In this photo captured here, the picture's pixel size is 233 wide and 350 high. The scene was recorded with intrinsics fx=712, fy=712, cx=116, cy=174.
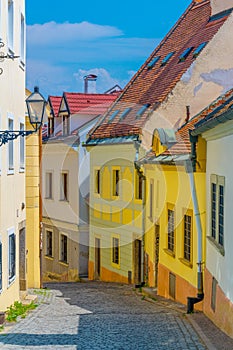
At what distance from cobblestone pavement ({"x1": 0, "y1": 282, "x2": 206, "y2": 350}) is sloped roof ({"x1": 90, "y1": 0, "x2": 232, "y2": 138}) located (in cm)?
855

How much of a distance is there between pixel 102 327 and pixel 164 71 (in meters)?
14.8

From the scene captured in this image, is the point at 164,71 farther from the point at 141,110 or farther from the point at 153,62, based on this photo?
the point at 153,62

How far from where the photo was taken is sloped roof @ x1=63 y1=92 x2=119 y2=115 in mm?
30559

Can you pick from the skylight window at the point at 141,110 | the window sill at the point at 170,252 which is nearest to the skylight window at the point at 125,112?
the skylight window at the point at 141,110

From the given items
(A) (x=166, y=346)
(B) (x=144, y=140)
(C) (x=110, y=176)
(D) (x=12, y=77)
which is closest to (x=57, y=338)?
(A) (x=166, y=346)

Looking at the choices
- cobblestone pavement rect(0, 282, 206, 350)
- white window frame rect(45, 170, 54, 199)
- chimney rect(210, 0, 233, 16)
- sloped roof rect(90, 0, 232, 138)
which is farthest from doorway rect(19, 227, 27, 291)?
white window frame rect(45, 170, 54, 199)

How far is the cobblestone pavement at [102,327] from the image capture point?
35.6 ft

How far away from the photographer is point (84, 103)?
3102cm

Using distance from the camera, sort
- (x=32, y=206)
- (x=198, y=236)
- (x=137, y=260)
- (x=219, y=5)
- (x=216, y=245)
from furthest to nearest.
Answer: (x=137, y=260) → (x=219, y=5) → (x=32, y=206) → (x=198, y=236) → (x=216, y=245)

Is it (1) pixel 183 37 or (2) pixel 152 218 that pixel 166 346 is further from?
(1) pixel 183 37

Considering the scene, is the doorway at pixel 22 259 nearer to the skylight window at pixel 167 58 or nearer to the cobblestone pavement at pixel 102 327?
the cobblestone pavement at pixel 102 327

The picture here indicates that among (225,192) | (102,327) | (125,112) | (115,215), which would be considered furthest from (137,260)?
(225,192)

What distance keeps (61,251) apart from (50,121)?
621 centimetres

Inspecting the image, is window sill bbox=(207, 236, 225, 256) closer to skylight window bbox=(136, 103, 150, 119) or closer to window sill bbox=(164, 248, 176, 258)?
window sill bbox=(164, 248, 176, 258)
